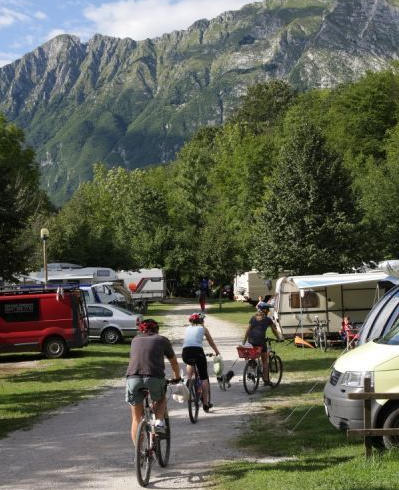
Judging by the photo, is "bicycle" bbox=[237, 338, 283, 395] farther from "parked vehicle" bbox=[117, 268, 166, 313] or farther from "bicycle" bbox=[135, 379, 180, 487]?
"parked vehicle" bbox=[117, 268, 166, 313]

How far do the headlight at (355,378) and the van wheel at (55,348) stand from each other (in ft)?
48.7

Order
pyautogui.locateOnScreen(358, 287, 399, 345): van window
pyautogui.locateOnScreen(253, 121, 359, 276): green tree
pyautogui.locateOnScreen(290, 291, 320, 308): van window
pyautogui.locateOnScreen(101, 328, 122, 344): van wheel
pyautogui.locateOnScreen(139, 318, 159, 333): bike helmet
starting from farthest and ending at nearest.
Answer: pyautogui.locateOnScreen(253, 121, 359, 276): green tree → pyautogui.locateOnScreen(101, 328, 122, 344): van wheel → pyautogui.locateOnScreen(290, 291, 320, 308): van window → pyautogui.locateOnScreen(358, 287, 399, 345): van window → pyautogui.locateOnScreen(139, 318, 159, 333): bike helmet

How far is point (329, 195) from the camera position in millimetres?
36219

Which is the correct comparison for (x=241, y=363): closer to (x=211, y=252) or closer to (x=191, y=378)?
(x=191, y=378)

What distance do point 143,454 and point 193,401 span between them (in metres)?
3.79

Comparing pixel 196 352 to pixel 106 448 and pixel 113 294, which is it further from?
pixel 113 294

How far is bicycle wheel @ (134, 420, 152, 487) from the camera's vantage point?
7711 millimetres

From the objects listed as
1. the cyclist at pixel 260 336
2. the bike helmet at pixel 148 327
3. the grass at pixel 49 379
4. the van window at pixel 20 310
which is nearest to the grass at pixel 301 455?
the cyclist at pixel 260 336

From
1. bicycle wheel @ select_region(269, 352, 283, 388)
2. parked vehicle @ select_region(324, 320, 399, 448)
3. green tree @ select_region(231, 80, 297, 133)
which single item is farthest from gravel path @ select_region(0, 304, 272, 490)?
green tree @ select_region(231, 80, 297, 133)

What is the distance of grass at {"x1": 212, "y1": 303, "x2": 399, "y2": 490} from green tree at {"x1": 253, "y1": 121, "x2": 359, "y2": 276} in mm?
20872

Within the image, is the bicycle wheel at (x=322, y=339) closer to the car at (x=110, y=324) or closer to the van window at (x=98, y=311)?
the car at (x=110, y=324)

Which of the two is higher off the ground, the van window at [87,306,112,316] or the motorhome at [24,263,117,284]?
the motorhome at [24,263,117,284]

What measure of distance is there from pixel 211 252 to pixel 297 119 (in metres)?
22.1

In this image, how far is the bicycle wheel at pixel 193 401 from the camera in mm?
A: 11438
